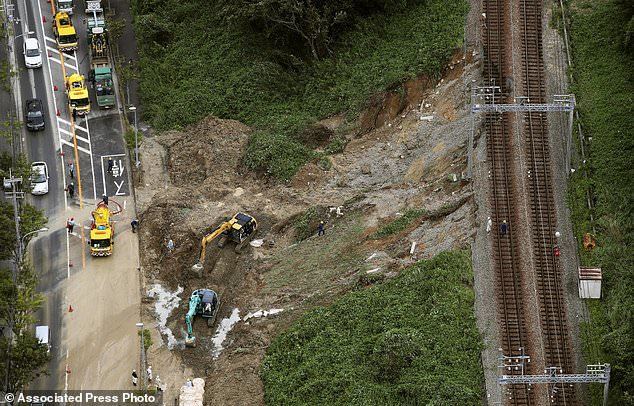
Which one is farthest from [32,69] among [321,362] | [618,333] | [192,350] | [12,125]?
[618,333]

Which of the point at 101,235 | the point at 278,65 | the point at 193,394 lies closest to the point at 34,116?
the point at 101,235

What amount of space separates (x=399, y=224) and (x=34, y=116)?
33.1 meters

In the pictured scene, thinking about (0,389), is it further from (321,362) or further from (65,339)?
(321,362)

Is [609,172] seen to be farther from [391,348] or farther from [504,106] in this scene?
[391,348]

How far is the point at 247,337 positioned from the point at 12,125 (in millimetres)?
31360

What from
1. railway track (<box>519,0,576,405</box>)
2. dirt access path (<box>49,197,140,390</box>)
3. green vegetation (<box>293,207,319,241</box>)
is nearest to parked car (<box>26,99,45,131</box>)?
dirt access path (<box>49,197,140,390</box>)

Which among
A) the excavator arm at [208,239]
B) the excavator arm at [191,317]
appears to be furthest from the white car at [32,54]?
the excavator arm at [191,317]

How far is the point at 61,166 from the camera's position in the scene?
349ft

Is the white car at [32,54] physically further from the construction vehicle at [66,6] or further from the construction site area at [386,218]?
the construction site area at [386,218]

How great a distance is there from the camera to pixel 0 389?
278 ft

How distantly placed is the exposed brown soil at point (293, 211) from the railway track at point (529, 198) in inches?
93.8

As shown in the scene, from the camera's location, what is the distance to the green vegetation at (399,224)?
92812 millimetres

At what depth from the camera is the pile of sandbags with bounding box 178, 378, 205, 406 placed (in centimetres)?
8525

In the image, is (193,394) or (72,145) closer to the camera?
(193,394)
